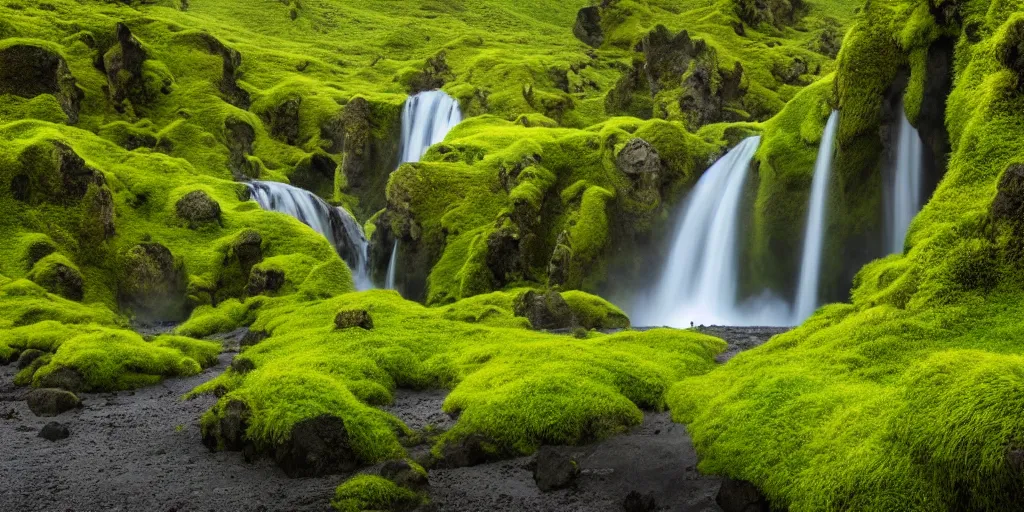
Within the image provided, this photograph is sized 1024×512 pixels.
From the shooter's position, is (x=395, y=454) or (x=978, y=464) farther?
(x=395, y=454)

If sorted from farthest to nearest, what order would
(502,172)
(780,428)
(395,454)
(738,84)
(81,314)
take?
(738,84) < (502,172) < (81,314) < (395,454) < (780,428)

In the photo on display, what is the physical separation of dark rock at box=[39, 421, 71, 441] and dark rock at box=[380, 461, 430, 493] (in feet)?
24.6

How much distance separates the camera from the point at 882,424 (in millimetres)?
8422

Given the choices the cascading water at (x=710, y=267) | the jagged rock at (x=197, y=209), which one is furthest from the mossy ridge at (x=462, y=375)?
the jagged rock at (x=197, y=209)

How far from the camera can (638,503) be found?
33.2 ft

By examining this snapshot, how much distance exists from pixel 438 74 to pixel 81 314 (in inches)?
2106

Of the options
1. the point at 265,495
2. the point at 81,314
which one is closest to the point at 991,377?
the point at 265,495

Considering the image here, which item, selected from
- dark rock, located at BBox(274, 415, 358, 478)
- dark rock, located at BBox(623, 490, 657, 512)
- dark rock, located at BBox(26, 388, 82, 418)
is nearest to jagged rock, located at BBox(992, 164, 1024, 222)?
dark rock, located at BBox(623, 490, 657, 512)

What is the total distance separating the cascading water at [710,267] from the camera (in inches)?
1228

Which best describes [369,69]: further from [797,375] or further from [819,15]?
[797,375]

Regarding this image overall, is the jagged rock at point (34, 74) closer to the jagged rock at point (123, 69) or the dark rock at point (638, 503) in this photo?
the jagged rock at point (123, 69)

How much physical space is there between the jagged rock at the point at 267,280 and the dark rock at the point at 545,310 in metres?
13.0

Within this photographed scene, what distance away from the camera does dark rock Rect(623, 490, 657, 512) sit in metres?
10.0

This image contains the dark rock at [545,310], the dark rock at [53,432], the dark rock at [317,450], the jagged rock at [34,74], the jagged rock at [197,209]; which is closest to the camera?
the dark rock at [317,450]
